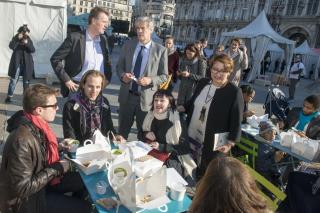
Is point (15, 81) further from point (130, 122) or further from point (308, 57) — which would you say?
point (308, 57)

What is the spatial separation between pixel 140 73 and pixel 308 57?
90.3 ft

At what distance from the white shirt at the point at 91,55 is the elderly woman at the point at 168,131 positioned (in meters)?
1.07

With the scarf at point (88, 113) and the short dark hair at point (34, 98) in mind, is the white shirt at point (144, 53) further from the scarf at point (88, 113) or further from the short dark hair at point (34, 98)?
the short dark hair at point (34, 98)

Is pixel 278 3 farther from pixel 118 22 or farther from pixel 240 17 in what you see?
pixel 118 22

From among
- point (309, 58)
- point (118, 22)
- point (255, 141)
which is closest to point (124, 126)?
point (255, 141)

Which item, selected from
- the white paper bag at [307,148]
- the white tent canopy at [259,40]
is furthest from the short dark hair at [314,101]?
the white tent canopy at [259,40]

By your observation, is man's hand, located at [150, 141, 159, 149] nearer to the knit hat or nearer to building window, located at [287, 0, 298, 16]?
the knit hat

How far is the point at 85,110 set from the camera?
313 cm

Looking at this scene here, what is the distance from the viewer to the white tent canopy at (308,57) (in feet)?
87.1

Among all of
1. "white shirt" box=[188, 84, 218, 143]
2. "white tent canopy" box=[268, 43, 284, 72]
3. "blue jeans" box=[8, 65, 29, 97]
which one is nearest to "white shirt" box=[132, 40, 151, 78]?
"white shirt" box=[188, 84, 218, 143]

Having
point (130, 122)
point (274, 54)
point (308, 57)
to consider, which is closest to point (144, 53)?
point (130, 122)

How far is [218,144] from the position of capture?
126 inches

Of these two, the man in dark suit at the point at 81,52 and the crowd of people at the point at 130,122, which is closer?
the crowd of people at the point at 130,122

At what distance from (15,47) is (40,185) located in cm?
522
